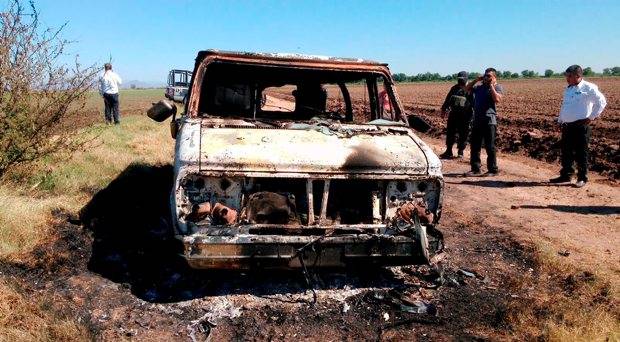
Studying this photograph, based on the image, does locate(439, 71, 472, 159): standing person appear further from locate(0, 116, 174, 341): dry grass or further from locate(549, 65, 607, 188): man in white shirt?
locate(0, 116, 174, 341): dry grass

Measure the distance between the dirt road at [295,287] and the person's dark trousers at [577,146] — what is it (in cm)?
221

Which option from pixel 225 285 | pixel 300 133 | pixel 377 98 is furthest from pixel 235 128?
pixel 377 98

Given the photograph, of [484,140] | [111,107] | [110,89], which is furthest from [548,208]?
[111,107]

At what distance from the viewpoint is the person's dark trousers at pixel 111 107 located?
1300 centimetres

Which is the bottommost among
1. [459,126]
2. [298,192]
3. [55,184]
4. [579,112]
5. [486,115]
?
[55,184]

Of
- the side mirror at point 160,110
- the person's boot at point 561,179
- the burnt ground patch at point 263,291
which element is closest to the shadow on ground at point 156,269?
the burnt ground patch at point 263,291

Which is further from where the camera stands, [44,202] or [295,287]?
[44,202]

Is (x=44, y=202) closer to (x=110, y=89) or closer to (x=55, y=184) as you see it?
(x=55, y=184)

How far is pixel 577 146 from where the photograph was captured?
7973 millimetres

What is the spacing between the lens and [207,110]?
503 centimetres

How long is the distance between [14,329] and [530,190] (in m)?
7.27

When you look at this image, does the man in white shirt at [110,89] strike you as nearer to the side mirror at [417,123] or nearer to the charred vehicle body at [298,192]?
the charred vehicle body at [298,192]

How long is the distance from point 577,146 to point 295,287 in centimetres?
604

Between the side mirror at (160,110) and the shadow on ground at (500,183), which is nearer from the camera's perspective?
the side mirror at (160,110)
